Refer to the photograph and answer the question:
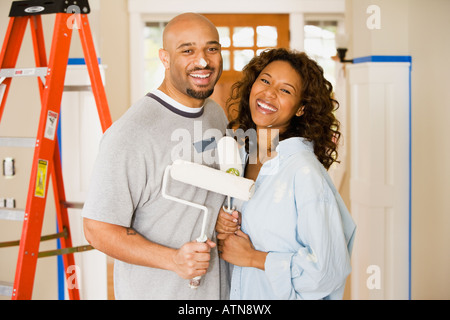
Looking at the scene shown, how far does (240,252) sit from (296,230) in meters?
0.15

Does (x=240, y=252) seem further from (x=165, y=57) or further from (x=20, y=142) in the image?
(x=20, y=142)

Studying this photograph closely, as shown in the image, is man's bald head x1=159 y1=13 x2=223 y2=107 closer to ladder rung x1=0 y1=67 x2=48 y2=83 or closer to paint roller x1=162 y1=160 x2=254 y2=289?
paint roller x1=162 y1=160 x2=254 y2=289

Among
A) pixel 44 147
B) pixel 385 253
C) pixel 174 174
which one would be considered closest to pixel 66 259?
pixel 44 147

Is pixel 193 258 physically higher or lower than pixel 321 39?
lower

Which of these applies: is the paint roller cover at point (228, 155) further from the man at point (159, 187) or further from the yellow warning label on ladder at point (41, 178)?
the yellow warning label on ladder at point (41, 178)

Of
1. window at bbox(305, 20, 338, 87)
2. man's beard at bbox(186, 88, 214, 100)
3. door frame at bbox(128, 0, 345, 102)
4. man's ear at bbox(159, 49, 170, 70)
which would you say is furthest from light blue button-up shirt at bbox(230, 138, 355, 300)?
window at bbox(305, 20, 338, 87)

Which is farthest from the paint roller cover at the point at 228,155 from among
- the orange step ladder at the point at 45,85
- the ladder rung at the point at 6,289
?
the ladder rung at the point at 6,289

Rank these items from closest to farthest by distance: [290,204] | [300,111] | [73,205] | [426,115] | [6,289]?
[290,204], [300,111], [6,289], [73,205], [426,115]

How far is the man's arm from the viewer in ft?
3.68

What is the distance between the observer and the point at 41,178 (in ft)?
4.92

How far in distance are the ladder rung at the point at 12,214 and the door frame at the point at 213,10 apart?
7.16 ft

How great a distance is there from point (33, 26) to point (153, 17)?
208 centimetres

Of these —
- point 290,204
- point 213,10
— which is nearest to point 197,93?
point 290,204

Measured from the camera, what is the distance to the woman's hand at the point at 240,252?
1.23 m
